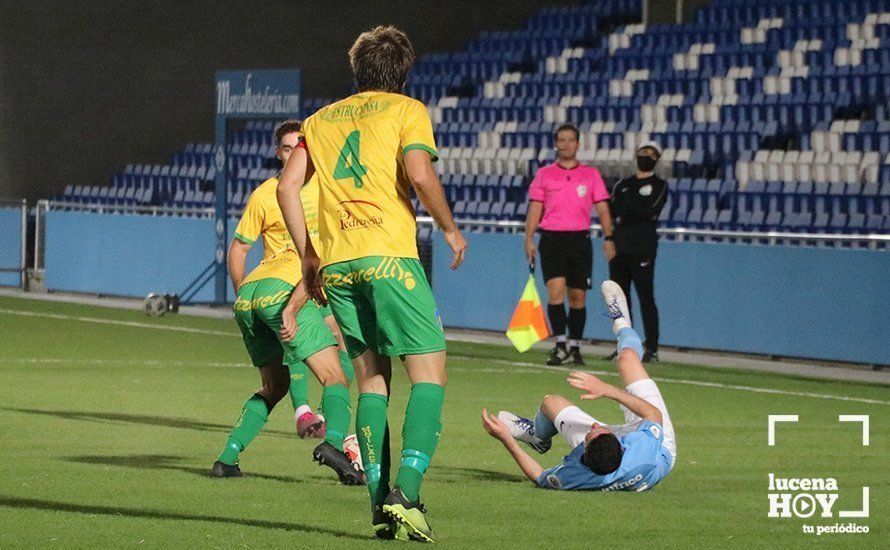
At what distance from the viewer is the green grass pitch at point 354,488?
Result: 7.49 metres

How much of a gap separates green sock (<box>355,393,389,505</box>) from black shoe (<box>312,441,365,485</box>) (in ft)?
4.89

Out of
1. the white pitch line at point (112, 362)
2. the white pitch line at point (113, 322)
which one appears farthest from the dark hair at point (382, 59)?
the white pitch line at point (113, 322)

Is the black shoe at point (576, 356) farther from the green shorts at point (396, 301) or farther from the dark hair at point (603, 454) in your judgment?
the green shorts at point (396, 301)

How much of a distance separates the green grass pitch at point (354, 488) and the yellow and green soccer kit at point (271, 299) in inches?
26.0

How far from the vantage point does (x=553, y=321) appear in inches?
662

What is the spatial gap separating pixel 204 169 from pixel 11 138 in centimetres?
354

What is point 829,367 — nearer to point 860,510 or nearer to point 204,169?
point 860,510

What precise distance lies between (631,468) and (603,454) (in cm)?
32

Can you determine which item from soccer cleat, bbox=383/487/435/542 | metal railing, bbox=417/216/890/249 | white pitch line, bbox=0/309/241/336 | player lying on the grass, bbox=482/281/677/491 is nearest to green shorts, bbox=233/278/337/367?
player lying on the grass, bbox=482/281/677/491

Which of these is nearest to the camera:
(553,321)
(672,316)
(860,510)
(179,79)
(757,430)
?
(860,510)

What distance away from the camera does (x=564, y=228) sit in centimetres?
1659

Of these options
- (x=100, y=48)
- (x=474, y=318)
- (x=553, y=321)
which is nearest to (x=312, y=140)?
(x=553, y=321)

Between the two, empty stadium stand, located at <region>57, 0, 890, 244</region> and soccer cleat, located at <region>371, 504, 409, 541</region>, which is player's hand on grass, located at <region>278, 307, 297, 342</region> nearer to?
soccer cleat, located at <region>371, 504, 409, 541</region>

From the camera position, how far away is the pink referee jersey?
1658 centimetres
